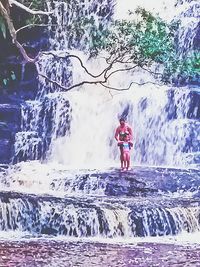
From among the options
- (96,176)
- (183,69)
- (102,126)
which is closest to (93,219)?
(96,176)

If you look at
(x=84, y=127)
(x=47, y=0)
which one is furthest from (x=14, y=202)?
(x=47, y=0)

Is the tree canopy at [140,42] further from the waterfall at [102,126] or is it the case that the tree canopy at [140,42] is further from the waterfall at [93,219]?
the waterfall at [93,219]

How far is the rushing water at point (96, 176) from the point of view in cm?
995

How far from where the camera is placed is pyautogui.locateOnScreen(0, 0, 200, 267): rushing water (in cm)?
995

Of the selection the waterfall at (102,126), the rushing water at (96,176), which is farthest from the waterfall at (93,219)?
the waterfall at (102,126)

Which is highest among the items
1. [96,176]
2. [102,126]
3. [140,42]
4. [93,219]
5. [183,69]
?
[140,42]

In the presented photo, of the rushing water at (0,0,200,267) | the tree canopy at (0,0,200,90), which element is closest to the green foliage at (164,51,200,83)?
the tree canopy at (0,0,200,90)

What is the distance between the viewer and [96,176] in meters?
14.3

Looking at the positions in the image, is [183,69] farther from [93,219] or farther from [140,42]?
[93,219]

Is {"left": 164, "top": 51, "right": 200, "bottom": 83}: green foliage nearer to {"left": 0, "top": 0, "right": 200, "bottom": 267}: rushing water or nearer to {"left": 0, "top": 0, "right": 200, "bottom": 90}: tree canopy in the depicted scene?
{"left": 0, "top": 0, "right": 200, "bottom": 90}: tree canopy

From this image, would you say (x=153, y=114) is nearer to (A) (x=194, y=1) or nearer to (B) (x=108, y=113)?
(B) (x=108, y=113)

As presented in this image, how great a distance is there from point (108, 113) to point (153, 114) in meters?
1.43

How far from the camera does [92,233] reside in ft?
36.4

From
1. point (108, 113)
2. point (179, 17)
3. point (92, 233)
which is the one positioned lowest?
point (92, 233)
